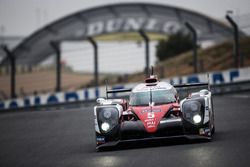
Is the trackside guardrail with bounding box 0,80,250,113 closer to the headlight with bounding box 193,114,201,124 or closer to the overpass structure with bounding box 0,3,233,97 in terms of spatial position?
the headlight with bounding box 193,114,201,124

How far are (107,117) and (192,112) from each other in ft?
4.98

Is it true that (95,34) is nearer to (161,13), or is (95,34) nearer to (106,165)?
(161,13)

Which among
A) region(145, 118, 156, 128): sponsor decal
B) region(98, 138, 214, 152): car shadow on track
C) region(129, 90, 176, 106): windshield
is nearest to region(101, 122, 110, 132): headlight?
region(98, 138, 214, 152): car shadow on track

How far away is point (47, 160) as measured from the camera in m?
12.6

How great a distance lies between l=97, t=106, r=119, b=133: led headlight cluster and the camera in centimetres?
1376

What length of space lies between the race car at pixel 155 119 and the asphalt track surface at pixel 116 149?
0.66ft

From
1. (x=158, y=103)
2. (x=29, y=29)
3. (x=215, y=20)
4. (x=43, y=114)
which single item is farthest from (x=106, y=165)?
(x=29, y=29)

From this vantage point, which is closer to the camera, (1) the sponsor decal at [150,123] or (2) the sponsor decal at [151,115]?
(1) the sponsor decal at [150,123]

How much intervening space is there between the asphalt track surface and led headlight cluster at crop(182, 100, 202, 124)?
1.29ft

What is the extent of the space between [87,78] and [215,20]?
12626 millimetres

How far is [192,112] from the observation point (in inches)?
531

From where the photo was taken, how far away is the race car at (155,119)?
1326 centimetres

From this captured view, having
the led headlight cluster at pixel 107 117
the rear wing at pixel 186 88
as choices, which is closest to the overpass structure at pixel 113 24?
the rear wing at pixel 186 88

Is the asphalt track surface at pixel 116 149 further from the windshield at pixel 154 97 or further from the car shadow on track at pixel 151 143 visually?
the windshield at pixel 154 97
